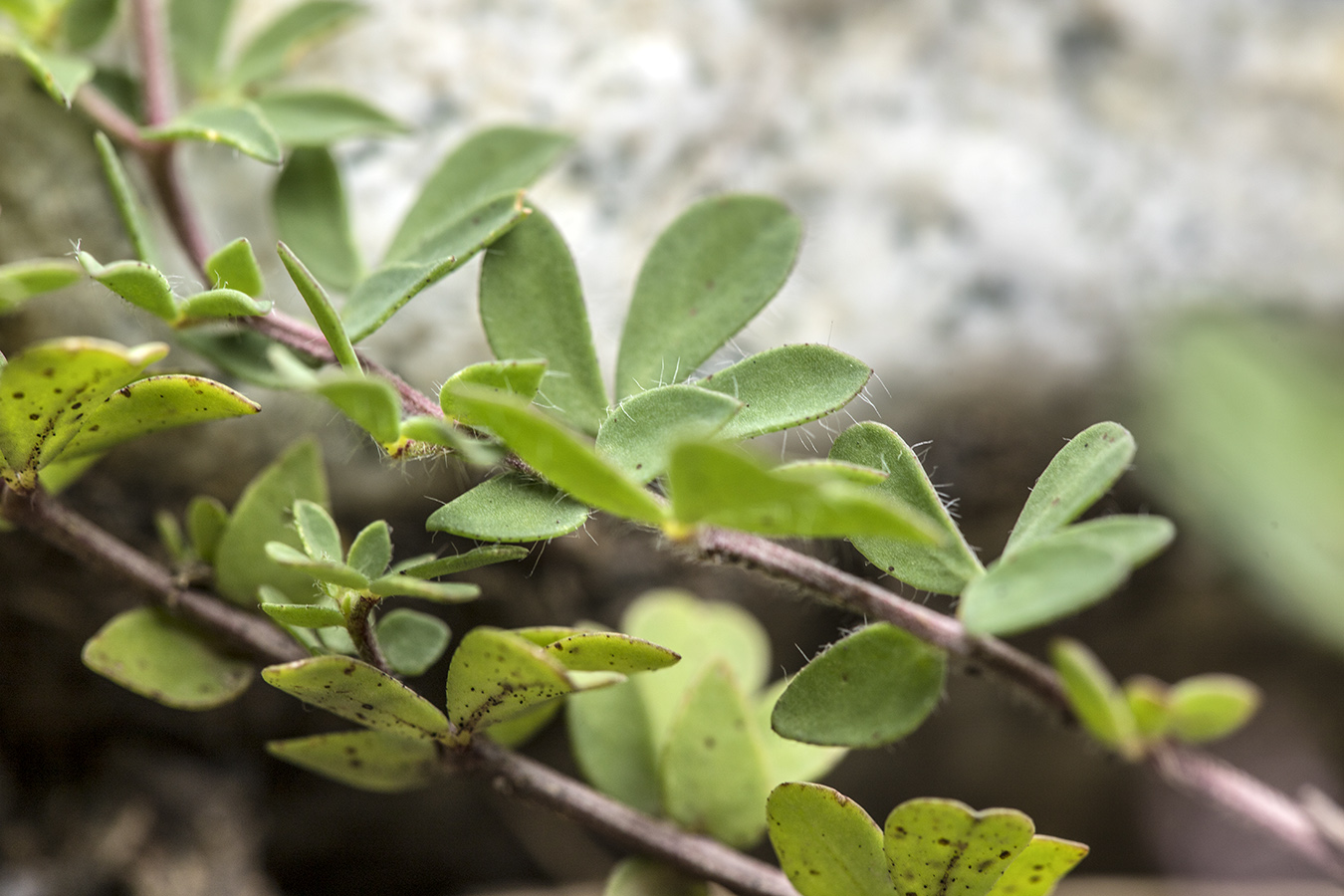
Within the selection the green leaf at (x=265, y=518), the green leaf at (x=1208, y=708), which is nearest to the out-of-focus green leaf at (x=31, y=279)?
the green leaf at (x=265, y=518)

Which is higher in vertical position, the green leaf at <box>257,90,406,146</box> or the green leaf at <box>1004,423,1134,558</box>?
the green leaf at <box>257,90,406,146</box>

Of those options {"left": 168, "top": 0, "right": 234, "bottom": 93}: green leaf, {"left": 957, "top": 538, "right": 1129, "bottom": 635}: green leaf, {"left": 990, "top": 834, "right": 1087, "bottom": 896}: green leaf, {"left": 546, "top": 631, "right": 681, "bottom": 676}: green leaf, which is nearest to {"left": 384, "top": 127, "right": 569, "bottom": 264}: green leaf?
{"left": 168, "top": 0, "right": 234, "bottom": 93}: green leaf

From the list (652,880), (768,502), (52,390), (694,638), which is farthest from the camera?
(694,638)

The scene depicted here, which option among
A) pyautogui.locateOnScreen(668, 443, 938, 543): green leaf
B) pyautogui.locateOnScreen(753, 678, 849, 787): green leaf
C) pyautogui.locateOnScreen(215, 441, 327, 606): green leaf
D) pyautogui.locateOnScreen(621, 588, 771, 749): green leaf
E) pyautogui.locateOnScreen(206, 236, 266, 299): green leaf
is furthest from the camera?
pyautogui.locateOnScreen(621, 588, 771, 749): green leaf

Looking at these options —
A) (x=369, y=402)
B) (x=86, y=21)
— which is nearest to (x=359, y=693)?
(x=369, y=402)

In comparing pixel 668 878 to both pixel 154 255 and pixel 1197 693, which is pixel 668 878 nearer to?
pixel 1197 693

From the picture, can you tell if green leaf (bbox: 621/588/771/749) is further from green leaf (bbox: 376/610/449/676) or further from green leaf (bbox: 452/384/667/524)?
green leaf (bbox: 452/384/667/524)

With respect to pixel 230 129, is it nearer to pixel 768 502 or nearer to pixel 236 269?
pixel 236 269

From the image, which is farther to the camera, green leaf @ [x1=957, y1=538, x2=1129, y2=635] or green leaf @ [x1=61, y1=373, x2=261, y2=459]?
green leaf @ [x1=61, y1=373, x2=261, y2=459]
